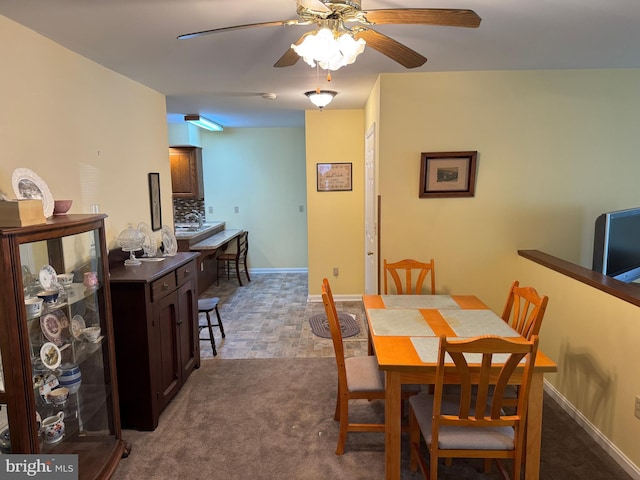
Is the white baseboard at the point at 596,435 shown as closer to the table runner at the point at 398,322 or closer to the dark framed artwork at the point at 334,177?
the table runner at the point at 398,322

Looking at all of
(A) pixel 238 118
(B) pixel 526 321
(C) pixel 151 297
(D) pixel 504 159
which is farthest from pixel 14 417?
(A) pixel 238 118

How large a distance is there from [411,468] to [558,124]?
2.71 metres

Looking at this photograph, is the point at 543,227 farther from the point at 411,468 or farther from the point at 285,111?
the point at 285,111

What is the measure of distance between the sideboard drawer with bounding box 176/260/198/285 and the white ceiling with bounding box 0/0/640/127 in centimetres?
143

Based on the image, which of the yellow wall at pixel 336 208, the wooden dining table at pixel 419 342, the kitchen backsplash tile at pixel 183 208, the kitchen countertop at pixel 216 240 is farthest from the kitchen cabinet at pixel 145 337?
the kitchen backsplash tile at pixel 183 208

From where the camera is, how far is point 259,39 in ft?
7.59

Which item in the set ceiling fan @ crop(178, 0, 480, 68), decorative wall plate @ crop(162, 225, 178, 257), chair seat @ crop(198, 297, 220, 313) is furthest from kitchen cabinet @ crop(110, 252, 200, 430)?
ceiling fan @ crop(178, 0, 480, 68)

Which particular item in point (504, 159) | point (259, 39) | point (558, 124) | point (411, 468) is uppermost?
point (259, 39)

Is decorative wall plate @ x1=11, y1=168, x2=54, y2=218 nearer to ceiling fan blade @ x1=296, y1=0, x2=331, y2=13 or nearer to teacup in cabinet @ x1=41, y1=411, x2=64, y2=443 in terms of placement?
teacup in cabinet @ x1=41, y1=411, x2=64, y2=443

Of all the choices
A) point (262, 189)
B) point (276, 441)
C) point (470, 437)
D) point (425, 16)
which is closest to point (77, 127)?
point (425, 16)

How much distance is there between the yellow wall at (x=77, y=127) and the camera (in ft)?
6.64

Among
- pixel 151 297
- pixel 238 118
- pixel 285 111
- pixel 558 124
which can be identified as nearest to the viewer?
pixel 151 297

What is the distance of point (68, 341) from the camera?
2.01m

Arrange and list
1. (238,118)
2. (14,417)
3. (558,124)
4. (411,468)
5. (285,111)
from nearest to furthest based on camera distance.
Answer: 1. (14,417)
2. (411,468)
3. (558,124)
4. (285,111)
5. (238,118)
